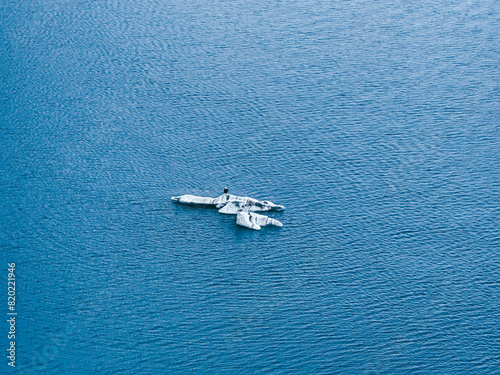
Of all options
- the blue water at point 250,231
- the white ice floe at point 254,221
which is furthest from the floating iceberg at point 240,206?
the blue water at point 250,231

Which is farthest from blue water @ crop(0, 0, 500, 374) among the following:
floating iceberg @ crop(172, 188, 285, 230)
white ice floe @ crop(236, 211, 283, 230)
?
floating iceberg @ crop(172, 188, 285, 230)

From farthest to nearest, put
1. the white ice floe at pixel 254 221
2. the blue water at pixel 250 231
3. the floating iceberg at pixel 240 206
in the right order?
the floating iceberg at pixel 240 206 → the white ice floe at pixel 254 221 → the blue water at pixel 250 231

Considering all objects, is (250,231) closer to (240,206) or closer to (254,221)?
(254,221)

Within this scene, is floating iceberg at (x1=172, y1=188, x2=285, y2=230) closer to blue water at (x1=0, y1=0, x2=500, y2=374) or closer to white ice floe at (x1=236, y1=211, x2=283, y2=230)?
white ice floe at (x1=236, y1=211, x2=283, y2=230)

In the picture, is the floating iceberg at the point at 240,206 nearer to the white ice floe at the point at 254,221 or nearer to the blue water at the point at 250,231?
the white ice floe at the point at 254,221

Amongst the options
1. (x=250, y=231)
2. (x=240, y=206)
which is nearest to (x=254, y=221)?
(x=250, y=231)

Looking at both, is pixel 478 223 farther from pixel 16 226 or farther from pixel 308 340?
pixel 16 226
